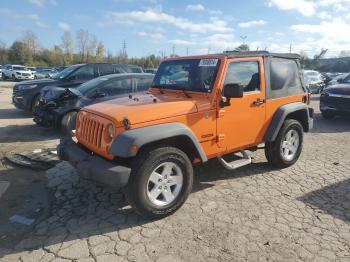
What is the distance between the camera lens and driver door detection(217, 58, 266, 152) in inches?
185

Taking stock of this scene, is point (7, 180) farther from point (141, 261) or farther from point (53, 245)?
point (141, 261)

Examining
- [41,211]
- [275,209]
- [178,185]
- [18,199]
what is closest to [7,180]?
[18,199]

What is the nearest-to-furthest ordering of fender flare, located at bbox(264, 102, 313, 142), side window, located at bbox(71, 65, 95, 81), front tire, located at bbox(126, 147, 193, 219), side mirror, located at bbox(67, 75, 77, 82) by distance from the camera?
front tire, located at bbox(126, 147, 193, 219) → fender flare, located at bbox(264, 102, 313, 142) → side mirror, located at bbox(67, 75, 77, 82) → side window, located at bbox(71, 65, 95, 81)

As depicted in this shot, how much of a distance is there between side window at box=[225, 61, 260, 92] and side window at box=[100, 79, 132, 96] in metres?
4.41

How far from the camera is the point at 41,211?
4.30 metres

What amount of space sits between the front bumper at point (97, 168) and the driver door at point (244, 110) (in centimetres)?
166

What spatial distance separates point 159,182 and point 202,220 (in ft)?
2.39

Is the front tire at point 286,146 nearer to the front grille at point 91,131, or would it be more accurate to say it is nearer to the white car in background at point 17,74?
the front grille at point 91,131

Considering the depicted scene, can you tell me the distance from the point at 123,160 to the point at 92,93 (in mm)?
4789

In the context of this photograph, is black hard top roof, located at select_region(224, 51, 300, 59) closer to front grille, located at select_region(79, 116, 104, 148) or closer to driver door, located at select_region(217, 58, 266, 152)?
driver door, located at select_region(217, 58, 266, 152)

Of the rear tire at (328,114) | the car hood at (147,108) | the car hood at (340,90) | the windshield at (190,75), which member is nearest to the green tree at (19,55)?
the rear tire at (328,114)

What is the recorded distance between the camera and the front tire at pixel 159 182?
3.77 meters

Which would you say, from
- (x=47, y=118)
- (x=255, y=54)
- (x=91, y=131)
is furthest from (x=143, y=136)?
(x=47, y=118)

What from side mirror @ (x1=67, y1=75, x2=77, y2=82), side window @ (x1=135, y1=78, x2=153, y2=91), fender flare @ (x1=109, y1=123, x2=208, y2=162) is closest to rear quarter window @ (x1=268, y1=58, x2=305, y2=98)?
fender flare @ (x1=109, y1=123, x2=208, y2=162)
